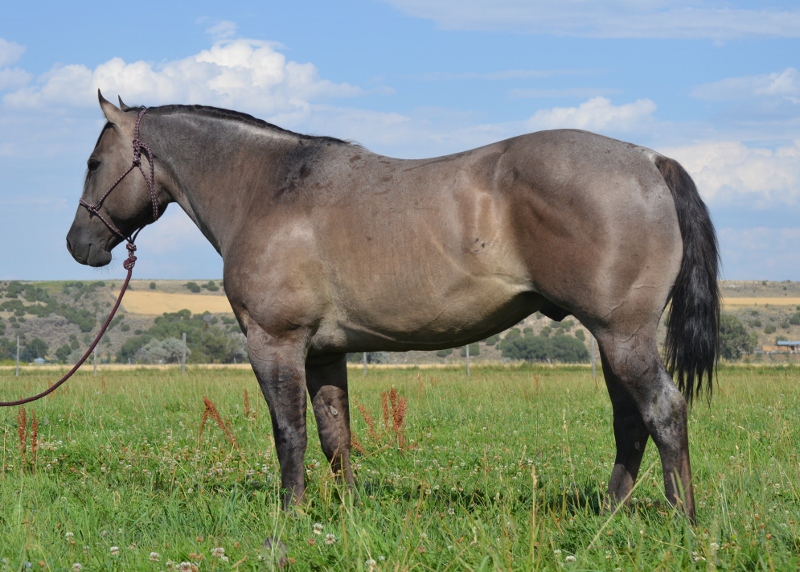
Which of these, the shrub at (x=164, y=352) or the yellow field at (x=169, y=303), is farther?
the yellow field at (x=169, y=303)

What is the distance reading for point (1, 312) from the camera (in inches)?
3359

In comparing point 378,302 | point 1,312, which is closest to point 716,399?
point 378,302

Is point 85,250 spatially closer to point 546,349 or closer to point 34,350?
point 546,349

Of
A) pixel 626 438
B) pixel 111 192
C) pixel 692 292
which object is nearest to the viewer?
pixel 692 292

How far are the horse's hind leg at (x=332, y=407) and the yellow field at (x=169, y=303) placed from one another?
272 feet

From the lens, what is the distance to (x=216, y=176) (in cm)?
511

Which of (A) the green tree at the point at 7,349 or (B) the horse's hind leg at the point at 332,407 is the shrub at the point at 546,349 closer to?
(A) the green tree at the point at 7,349

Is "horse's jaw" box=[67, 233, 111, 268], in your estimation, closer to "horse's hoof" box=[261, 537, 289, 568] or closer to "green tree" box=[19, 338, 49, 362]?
"horse's hoof" box=[261, 537, 289, 568]

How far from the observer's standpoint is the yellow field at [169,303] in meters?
86.3

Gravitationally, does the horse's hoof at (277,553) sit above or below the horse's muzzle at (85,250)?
below

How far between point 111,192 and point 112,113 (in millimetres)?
580

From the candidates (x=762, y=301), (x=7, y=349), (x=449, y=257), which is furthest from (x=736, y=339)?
(x=7, y=349)

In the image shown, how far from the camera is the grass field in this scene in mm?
3219

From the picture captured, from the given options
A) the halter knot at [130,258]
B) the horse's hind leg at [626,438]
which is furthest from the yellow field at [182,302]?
the horse's hind leg at [626,438]
